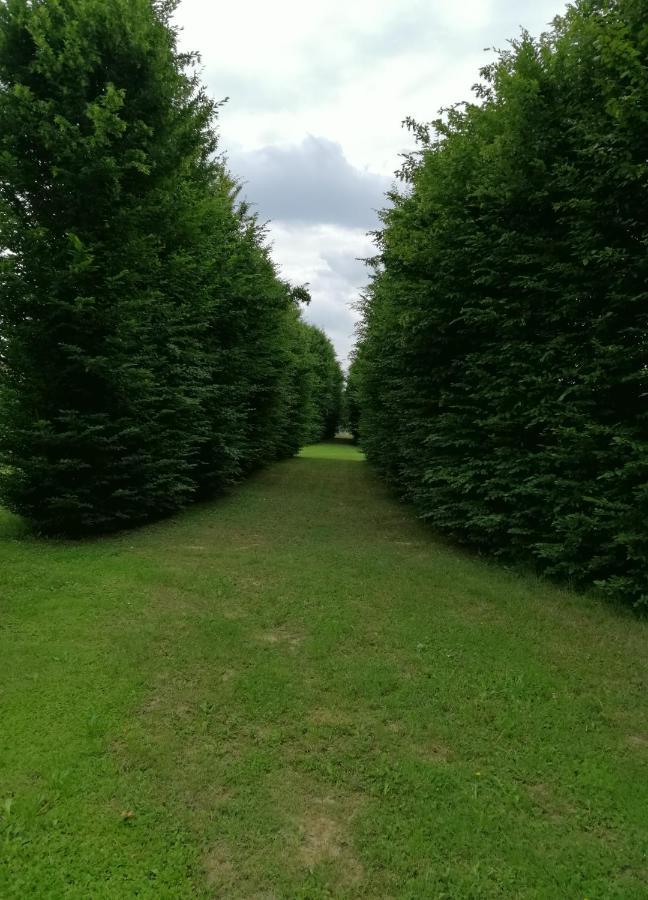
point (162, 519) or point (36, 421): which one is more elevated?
point (36, 421)

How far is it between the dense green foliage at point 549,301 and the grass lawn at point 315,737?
1.04 m

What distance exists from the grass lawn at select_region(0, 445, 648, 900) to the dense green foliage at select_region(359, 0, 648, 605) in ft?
3.42

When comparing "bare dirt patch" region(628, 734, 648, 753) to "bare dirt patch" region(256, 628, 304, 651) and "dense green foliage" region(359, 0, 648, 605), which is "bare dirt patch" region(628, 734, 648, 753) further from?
"bare dirt patch" region(256, 628, 304, 651)

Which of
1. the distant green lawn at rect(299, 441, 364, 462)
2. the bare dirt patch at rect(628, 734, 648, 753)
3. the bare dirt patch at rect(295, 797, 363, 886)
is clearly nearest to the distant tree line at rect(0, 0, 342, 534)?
the bare dirt patch at rect(295, 797, 363, 886)

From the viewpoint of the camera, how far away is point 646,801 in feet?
8.87

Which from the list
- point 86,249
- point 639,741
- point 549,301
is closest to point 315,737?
point 639,741

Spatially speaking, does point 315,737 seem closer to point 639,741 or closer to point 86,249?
point 639,741

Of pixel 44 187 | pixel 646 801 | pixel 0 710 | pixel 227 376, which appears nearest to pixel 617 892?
pixel 646 801

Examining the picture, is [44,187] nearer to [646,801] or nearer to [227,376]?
[227,376]

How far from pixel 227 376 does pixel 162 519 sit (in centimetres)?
428

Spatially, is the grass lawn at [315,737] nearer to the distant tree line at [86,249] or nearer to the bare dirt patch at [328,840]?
the bare dirt patch at [328,840]

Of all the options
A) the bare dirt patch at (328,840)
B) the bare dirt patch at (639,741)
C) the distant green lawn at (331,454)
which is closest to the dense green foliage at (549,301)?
the bare dirt patch at (639,741)

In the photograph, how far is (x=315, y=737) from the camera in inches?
124

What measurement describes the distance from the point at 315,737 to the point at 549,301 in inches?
203
